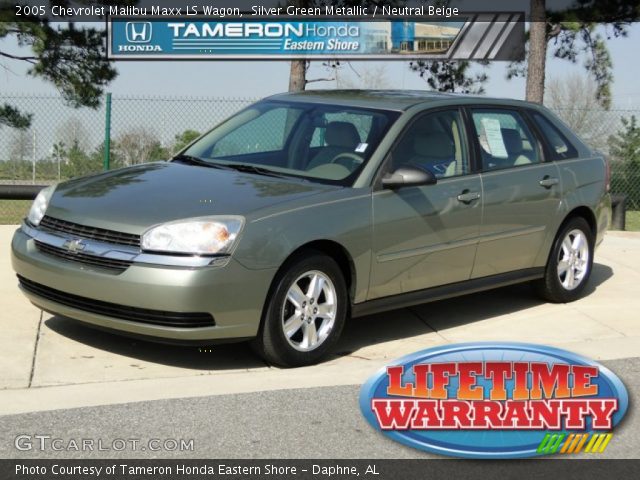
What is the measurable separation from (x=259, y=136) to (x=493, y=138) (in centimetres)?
172

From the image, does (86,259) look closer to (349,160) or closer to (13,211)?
A: (349,160)

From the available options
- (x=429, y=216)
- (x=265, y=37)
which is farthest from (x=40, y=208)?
(x=265, y=37)

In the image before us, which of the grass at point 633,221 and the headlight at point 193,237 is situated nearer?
the headlight at point 193,237

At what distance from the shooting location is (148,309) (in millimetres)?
5680

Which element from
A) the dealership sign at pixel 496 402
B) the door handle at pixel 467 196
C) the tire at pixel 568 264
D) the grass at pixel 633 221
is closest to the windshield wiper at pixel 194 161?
the door handle at pixel 467 196

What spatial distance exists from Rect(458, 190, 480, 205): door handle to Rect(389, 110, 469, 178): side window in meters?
0.15

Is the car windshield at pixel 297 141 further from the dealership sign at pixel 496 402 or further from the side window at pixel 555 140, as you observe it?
the side window at pixel 555 140

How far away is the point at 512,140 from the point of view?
304 inches

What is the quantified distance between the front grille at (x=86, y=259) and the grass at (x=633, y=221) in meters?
12.6

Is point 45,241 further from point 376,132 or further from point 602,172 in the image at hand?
point 602,172

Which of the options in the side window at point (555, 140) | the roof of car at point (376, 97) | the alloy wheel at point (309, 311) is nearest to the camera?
the alloy wheel at point (309, 311)

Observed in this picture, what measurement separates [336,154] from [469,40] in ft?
55.8

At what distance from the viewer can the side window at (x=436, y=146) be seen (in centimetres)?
681

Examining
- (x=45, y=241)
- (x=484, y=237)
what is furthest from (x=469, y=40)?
(x=45, y=241)
